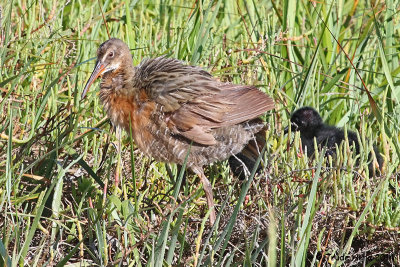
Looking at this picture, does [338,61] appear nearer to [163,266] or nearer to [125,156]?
[125,156]

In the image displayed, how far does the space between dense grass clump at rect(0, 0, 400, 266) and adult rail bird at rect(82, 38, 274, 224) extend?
198mm

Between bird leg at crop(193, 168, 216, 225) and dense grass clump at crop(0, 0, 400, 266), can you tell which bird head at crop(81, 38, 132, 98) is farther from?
bird leg at crop(193, 168, 216, 225)

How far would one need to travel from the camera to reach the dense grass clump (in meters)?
3.81

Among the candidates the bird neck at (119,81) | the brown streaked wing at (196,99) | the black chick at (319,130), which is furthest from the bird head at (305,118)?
the bird neck at (119,81)

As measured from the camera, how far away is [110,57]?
500cm

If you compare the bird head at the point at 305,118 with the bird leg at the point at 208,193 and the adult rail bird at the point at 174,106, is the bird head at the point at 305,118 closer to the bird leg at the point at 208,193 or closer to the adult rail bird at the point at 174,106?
the adult rail bird at the point at 174,106

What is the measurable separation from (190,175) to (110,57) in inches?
45.0

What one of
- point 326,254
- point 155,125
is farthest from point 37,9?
point 326,254

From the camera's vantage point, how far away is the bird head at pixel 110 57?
498 cm

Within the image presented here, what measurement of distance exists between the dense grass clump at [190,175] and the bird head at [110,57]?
17 centimetres

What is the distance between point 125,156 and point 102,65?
68cm

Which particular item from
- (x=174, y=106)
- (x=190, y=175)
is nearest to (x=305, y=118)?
(x=190, y=175)

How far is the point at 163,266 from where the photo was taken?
3643 millimetres

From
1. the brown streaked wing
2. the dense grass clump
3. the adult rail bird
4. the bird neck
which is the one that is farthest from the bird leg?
the bird neck
